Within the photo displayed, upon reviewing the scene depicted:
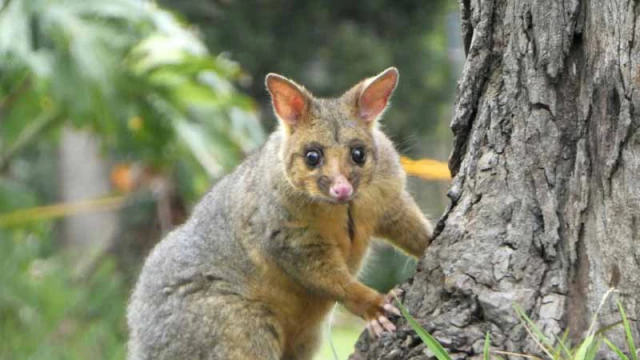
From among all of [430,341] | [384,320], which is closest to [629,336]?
[430,341]

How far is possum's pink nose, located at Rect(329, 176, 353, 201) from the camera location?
4578mm

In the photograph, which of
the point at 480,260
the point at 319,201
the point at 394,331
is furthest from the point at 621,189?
the point at 319,201

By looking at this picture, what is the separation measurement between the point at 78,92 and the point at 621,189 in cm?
468

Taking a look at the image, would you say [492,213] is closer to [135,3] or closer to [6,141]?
[135,3]

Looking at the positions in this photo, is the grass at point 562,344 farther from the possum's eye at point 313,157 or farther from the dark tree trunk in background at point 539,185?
the possum's eye at point 313,157

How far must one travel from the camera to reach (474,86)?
166 inches

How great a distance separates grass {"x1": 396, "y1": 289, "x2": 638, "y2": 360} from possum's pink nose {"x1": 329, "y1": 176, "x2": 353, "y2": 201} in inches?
29.7

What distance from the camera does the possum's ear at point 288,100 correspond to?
5.01 metres

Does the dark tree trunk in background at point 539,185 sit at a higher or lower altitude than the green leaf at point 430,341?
higher

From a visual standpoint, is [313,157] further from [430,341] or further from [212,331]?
[430,341]

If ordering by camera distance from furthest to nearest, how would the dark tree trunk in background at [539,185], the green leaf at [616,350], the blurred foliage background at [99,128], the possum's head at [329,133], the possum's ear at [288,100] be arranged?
1. the blurred foliage background at [99,128]
2. the possum's ear at [288,100]
3. the possum's head at [329,133]
4. the dark tree trunk in background at [539,185]
5. the green leaf at [616,350]

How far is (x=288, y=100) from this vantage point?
199 inches

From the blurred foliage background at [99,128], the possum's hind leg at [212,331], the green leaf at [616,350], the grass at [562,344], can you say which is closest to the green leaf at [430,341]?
the grass at [562,344]

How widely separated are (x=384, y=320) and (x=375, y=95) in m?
1.11
